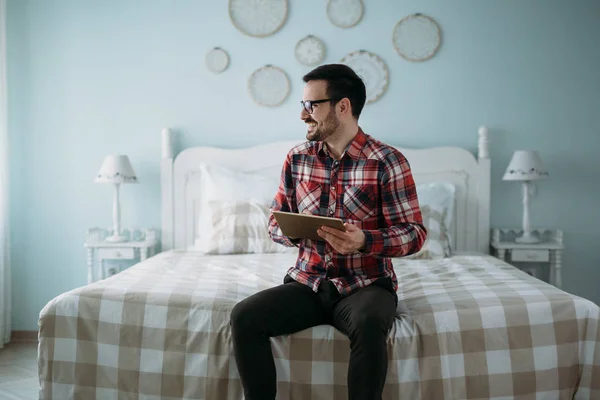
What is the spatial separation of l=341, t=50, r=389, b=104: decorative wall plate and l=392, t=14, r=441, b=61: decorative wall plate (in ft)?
0.50

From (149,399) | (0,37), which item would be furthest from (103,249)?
(149,399)

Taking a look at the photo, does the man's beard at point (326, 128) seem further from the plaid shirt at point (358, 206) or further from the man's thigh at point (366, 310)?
the man's thigh at point (366, 310)

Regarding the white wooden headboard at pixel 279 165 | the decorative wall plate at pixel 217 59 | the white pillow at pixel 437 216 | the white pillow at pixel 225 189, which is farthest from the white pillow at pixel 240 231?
the decorative wall plate at pixel 217 59

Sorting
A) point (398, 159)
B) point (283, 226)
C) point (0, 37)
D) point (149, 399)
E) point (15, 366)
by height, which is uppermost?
point (0, 37)

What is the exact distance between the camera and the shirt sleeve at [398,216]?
172 centimetres

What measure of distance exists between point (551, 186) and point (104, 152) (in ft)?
9.26

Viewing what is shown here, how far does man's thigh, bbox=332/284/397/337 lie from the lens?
159 cm

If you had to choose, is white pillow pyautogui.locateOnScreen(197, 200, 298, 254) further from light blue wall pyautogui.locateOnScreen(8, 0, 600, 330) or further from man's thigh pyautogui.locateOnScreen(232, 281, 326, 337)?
man's thigh pyautogui.locateOnScreen(232, 281, 326, 337)

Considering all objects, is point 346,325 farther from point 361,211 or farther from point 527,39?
point 527,39

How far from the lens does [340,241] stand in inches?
65.2

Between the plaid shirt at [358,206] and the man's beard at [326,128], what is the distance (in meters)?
0.06

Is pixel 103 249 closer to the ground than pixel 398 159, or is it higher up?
closer to the ground

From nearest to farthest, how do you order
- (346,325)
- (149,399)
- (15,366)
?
(346,325)
(149,399)
(15,366)

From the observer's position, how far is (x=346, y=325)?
1.67 m
